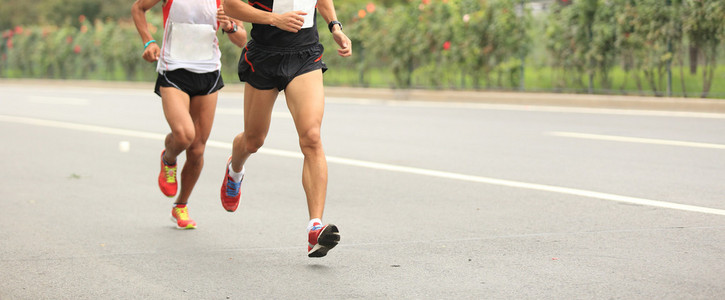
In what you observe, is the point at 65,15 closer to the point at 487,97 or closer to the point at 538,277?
the point at 487,97

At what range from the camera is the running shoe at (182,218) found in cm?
683

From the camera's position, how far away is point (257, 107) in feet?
19.5

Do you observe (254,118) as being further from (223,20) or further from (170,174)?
(170,174)

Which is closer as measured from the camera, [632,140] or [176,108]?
[176,108]

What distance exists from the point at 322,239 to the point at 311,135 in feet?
2.05

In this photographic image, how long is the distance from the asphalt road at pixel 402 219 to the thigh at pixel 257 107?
0.72 metres

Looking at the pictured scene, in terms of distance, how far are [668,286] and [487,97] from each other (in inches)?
585

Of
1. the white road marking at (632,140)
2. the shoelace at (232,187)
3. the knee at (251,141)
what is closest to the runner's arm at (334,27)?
the knee at (251,141)

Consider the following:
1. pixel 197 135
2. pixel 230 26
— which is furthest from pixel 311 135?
pixel 197 135

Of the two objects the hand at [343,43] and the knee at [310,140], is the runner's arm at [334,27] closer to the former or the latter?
the hand at [343,43]

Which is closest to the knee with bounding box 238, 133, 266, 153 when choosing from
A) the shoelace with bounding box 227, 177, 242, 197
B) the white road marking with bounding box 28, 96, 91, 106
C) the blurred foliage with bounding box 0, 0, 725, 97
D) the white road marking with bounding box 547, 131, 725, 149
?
the shoelace with bounding box 227, 177, 242, 197

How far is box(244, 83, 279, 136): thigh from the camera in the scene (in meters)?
5.91

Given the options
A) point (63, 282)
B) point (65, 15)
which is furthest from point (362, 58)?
point (65, 15)

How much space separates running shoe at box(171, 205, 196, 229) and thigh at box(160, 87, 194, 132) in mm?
626
